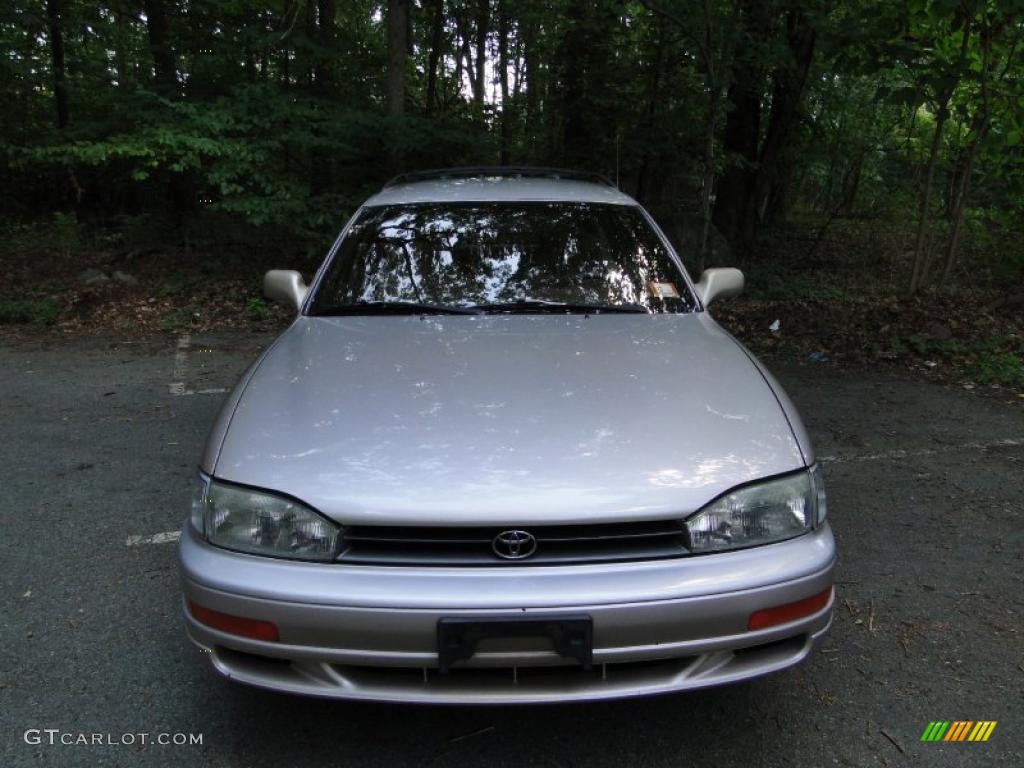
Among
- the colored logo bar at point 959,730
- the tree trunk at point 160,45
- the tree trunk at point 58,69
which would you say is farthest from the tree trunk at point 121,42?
the colored logo bar at point 959,730

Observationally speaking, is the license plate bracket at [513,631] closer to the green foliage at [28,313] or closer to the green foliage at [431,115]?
the green foliage at [431,115]

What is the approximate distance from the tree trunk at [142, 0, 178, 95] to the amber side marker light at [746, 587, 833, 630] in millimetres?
8318

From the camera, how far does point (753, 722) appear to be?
6.86 ft

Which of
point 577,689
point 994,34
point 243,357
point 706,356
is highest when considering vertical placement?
point 994,34

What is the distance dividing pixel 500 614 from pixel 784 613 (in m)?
0.71

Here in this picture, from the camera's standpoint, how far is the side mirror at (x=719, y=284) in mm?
3158

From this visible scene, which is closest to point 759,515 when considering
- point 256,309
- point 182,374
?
point 182,374

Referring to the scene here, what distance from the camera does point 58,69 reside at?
30.9 feet

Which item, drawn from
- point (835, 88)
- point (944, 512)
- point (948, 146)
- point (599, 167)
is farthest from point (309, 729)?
point (835, 88)

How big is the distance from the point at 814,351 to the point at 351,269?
468 centimetres

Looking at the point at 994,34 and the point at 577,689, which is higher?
the point at 994,34

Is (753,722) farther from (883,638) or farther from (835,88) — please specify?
(835,88)

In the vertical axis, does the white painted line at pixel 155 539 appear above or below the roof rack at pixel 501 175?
below

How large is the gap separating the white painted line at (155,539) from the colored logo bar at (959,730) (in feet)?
9.32
